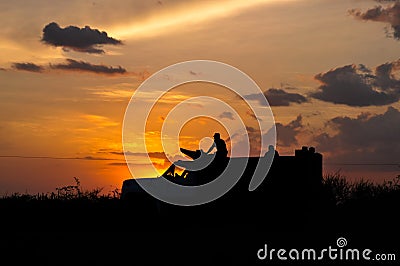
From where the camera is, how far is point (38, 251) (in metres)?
21.4

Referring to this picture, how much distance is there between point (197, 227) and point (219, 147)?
Result: 288 cm

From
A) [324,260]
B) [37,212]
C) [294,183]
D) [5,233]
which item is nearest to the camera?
[324,260]

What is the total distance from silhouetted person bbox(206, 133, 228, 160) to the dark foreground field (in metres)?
1.40

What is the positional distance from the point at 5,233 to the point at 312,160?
35.4 ft

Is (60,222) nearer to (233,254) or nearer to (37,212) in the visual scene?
(37,212)

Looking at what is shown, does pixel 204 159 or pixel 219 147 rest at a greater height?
pixel 219 147

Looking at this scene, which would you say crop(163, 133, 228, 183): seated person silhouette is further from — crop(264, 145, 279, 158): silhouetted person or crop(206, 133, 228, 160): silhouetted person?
crop(264, 145, 279, 158): silhouetted person

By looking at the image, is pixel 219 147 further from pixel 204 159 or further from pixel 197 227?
pixel 197 227

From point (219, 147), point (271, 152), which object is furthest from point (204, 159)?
point (271, 152)

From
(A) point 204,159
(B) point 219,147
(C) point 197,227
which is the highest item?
(B) point 219,147

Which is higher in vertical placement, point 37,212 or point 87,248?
point 37,212

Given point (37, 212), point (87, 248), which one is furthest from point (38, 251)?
point (37, 212)

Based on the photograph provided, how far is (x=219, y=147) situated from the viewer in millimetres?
27234

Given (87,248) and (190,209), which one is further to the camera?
(190,209)
